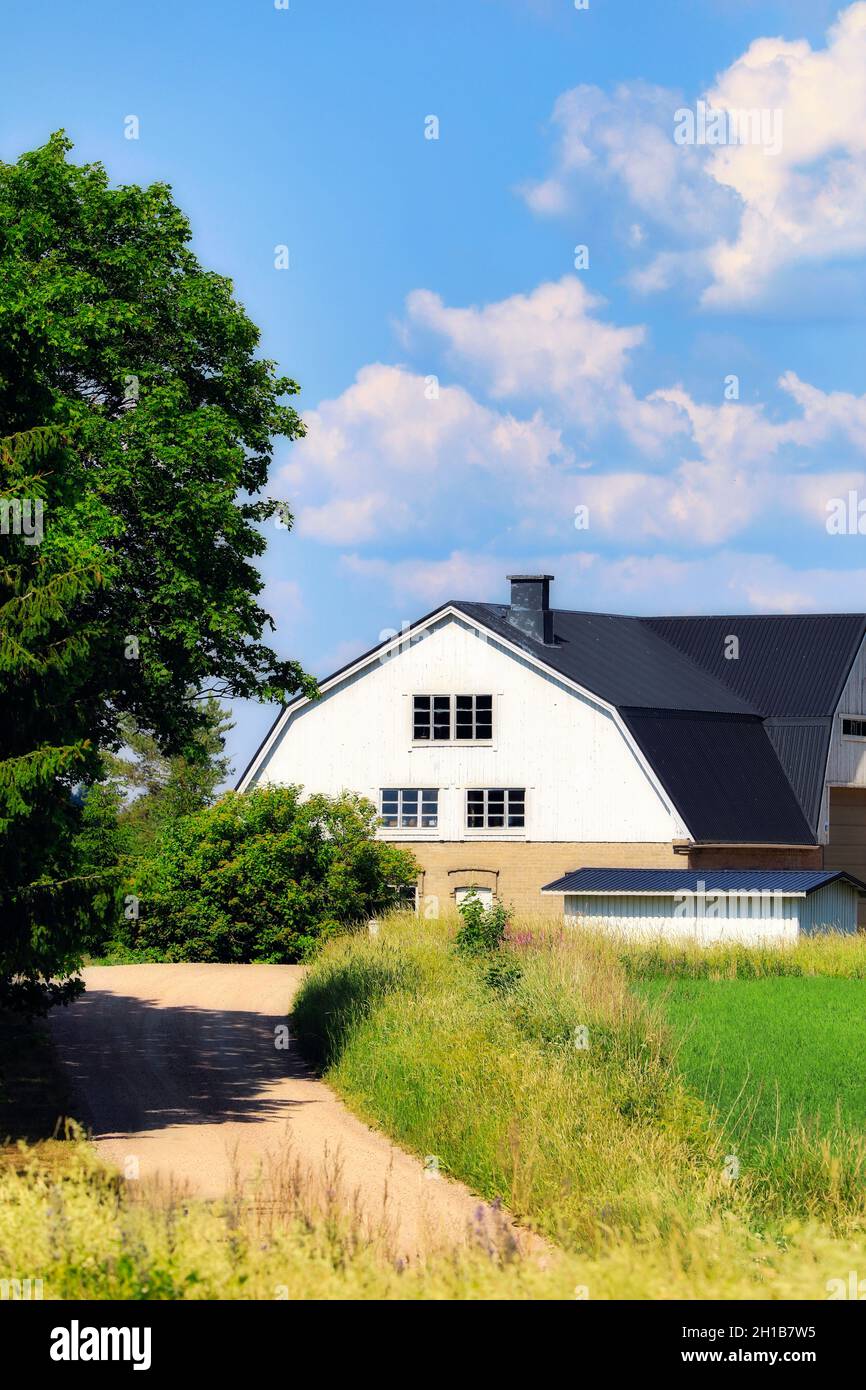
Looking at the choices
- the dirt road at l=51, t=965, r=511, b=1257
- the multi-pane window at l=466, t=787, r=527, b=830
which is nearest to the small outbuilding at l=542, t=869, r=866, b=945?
the multi-pane window at l=466, t=787, r=527, b=830

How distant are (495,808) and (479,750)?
164 centimetres

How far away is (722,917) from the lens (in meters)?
36.6

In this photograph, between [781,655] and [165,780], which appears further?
[165,780]

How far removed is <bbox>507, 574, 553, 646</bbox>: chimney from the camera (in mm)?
47500

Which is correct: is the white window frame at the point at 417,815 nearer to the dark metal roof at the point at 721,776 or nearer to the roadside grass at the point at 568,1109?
the dark metal roof at the point at 721,776

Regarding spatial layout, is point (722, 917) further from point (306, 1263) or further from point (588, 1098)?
point (306, 1263)

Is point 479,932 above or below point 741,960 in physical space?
above

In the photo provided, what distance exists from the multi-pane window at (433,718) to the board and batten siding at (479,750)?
0.22 m

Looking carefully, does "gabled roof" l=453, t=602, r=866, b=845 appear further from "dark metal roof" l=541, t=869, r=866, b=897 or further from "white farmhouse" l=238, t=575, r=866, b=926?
"dark metal roof" l=541, t=869, r=866, b=897

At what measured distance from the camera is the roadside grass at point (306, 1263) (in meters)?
8.33

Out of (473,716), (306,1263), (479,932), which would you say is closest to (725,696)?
(473,716)

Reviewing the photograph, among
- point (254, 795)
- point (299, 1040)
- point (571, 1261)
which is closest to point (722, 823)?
point (254, 795)

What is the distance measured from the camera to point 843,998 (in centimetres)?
2852

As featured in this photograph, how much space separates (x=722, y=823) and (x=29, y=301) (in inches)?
1129
